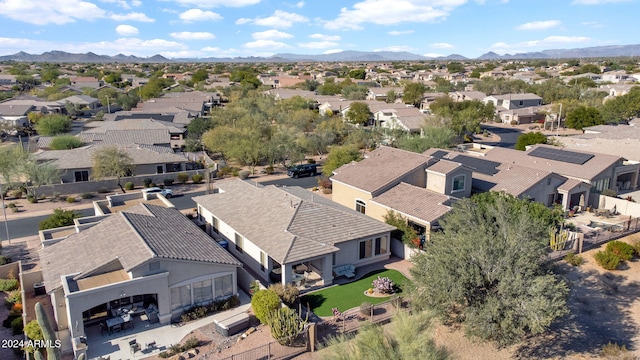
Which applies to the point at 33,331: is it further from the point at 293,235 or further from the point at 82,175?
the point at 82,175

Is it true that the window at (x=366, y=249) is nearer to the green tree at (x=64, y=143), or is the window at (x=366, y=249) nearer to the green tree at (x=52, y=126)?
the green tree at (x=64, y=143)

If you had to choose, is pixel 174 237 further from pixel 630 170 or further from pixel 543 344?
pixel 630 170

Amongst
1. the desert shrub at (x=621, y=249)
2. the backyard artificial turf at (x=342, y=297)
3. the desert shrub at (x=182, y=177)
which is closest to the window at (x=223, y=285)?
the backyard artificial turf at (x=342, y=297)

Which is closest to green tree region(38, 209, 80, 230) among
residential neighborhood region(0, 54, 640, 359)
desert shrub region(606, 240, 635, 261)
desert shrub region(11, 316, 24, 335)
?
residential neighborhood region(0, 54, 640, 359)

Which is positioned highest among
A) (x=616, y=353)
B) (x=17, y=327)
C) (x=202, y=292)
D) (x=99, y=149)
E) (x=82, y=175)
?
(x=99, y=149)

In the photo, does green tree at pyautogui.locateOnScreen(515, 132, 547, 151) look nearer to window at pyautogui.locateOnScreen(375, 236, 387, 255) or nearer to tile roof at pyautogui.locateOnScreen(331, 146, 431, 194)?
tile roof at pyautogui.locateOnScreen(331, 146, 431, 194)

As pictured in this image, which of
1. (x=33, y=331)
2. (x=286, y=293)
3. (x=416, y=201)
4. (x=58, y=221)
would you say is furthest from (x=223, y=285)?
(x=58, y=221)

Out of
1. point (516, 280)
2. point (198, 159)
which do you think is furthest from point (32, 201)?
point (516, 280)
